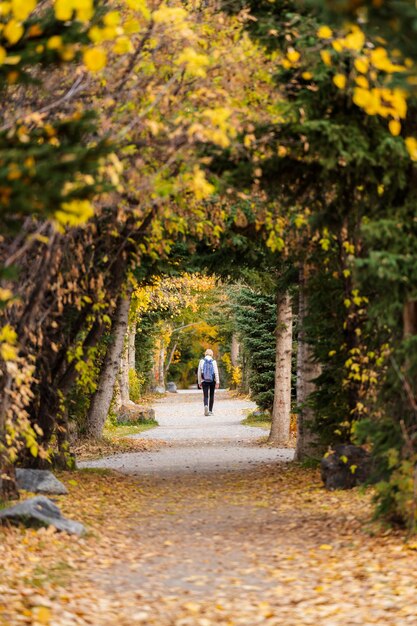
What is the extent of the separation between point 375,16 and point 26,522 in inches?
275

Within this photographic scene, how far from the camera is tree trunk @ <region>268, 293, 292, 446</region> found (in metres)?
21.1

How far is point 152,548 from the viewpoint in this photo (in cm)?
903

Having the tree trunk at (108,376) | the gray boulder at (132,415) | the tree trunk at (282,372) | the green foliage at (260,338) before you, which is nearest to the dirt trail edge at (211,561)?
the tree trunk at (108,376)

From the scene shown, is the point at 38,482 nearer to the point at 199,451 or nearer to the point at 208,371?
the point at 199,451

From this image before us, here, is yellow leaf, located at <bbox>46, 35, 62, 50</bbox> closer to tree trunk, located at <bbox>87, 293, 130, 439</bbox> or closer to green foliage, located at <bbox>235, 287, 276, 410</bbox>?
Answer: tree trunk, located at <bbox>87, 293, 130, 439</bbox>

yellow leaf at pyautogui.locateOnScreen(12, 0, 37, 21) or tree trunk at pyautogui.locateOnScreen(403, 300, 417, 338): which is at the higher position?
yellow leaf at pyautogui.locateOnScreen(12, 0, 37, 21)

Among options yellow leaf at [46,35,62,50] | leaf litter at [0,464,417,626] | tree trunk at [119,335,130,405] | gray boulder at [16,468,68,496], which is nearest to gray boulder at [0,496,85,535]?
leaf litter at [0,464,417,626]

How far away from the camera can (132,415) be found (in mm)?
30250

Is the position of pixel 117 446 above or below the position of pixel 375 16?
below

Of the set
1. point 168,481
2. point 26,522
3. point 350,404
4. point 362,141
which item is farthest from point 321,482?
point 362,141

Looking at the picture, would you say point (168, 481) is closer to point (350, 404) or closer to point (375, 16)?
point (350, 404)

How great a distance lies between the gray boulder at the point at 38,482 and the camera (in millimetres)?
11648

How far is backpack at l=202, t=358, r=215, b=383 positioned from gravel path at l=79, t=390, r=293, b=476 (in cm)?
146

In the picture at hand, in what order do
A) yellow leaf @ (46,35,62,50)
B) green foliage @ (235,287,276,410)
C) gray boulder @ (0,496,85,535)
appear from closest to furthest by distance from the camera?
Result: yellow leaf @ (46,35,62,50), gray boulder @ (0,496,85,535), green foliage @ (235,287,276,410)
